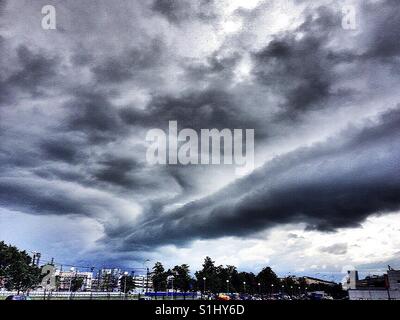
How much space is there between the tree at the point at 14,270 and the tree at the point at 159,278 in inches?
2431

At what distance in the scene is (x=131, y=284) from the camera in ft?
647

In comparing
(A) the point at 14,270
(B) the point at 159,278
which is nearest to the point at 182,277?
(B) the point at 159,278

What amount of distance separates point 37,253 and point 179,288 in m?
77.5

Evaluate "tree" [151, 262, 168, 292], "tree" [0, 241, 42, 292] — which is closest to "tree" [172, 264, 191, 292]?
"tree" [151, 262, 168, 292]

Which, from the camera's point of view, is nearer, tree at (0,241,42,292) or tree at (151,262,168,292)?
tree at (0,241,42,292)

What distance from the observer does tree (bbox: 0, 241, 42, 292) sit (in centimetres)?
13462

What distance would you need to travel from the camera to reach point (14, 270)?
137 meters

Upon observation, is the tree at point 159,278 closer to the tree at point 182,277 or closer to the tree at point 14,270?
the tree at point 182,277

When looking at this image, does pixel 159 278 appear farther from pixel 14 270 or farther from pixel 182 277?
pixel 14 270

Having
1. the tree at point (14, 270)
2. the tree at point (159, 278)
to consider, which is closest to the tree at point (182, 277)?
the tree at point (159, 278)

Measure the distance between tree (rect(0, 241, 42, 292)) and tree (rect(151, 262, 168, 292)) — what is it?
6174 centimetres

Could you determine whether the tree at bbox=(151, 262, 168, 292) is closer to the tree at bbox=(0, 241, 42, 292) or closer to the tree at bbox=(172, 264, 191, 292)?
the tree at bbox=(172, 264, 191, 292)

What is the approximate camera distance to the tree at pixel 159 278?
176 m

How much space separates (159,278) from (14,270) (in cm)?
7245
